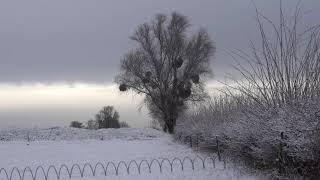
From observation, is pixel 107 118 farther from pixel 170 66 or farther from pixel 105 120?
pixel 170 66

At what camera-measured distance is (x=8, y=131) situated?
49.4 metres

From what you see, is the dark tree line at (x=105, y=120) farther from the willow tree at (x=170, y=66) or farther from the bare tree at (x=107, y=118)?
the willow tree at (x=170, y=66)

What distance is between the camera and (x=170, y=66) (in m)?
55.7

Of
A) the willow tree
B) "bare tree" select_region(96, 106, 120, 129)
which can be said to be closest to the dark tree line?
"bare tree" select_region(96, 106, 120, 129)

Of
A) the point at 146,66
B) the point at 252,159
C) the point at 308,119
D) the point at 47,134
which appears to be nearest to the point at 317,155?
the point at 308,119

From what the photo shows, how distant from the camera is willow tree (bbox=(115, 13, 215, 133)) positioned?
5566cm

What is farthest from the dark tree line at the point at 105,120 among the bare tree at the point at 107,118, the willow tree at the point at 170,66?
the willow tree at the point at 170,66

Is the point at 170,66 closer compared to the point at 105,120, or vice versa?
the point at 170,66

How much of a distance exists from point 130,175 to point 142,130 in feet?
121

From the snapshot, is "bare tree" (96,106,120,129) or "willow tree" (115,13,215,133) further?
"bare tree" (96,106,120,129)

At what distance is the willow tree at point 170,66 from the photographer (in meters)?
55.7

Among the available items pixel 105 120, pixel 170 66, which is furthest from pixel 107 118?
pixel 170 66

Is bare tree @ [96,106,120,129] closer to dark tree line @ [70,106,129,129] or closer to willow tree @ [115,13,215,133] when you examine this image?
dark tree line @ [70,106,129,129]

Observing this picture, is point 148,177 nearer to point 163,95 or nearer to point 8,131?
point 8,131
